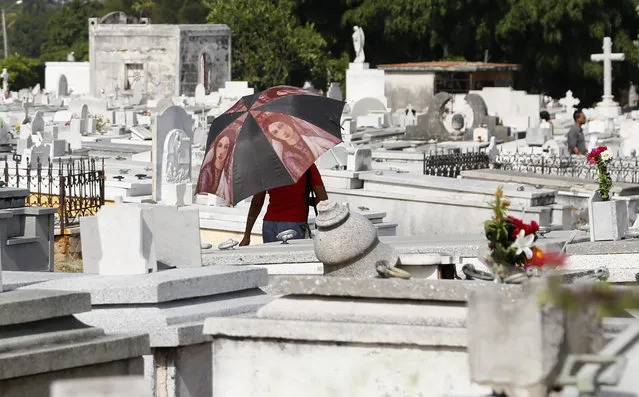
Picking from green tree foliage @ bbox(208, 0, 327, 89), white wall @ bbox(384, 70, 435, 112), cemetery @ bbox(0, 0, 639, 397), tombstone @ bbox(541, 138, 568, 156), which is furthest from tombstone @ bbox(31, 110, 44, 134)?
green tree foliage @ bbox(208, 0, 327, 89)

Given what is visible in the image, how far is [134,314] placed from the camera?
5711mm

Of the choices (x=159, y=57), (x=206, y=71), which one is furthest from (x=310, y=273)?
(x=206, y=71)

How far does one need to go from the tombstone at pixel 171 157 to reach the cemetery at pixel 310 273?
0.07 feet

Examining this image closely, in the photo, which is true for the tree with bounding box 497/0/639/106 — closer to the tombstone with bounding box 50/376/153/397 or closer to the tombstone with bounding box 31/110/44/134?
the tombstone with bounding box 31/110/44/134

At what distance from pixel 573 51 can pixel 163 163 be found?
34.2 metres

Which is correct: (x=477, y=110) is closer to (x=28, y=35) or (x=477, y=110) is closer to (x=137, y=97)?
(x=137, y=97)

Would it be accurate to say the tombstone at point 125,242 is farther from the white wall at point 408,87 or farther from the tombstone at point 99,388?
the white wall at point 408,87

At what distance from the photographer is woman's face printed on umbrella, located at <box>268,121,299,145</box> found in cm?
942

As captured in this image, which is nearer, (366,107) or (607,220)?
(607,220)

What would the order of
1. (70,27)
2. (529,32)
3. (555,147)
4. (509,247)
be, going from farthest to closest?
(70,27) < (529,32) < (555,147) < (509,247)

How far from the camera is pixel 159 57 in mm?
46625

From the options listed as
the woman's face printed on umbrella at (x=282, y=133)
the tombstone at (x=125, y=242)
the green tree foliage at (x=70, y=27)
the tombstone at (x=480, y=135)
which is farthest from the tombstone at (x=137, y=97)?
the green tree foliage at (x=70, y=27)

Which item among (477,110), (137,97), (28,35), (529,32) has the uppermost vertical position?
(28,35)

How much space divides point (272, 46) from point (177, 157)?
3485 cm
